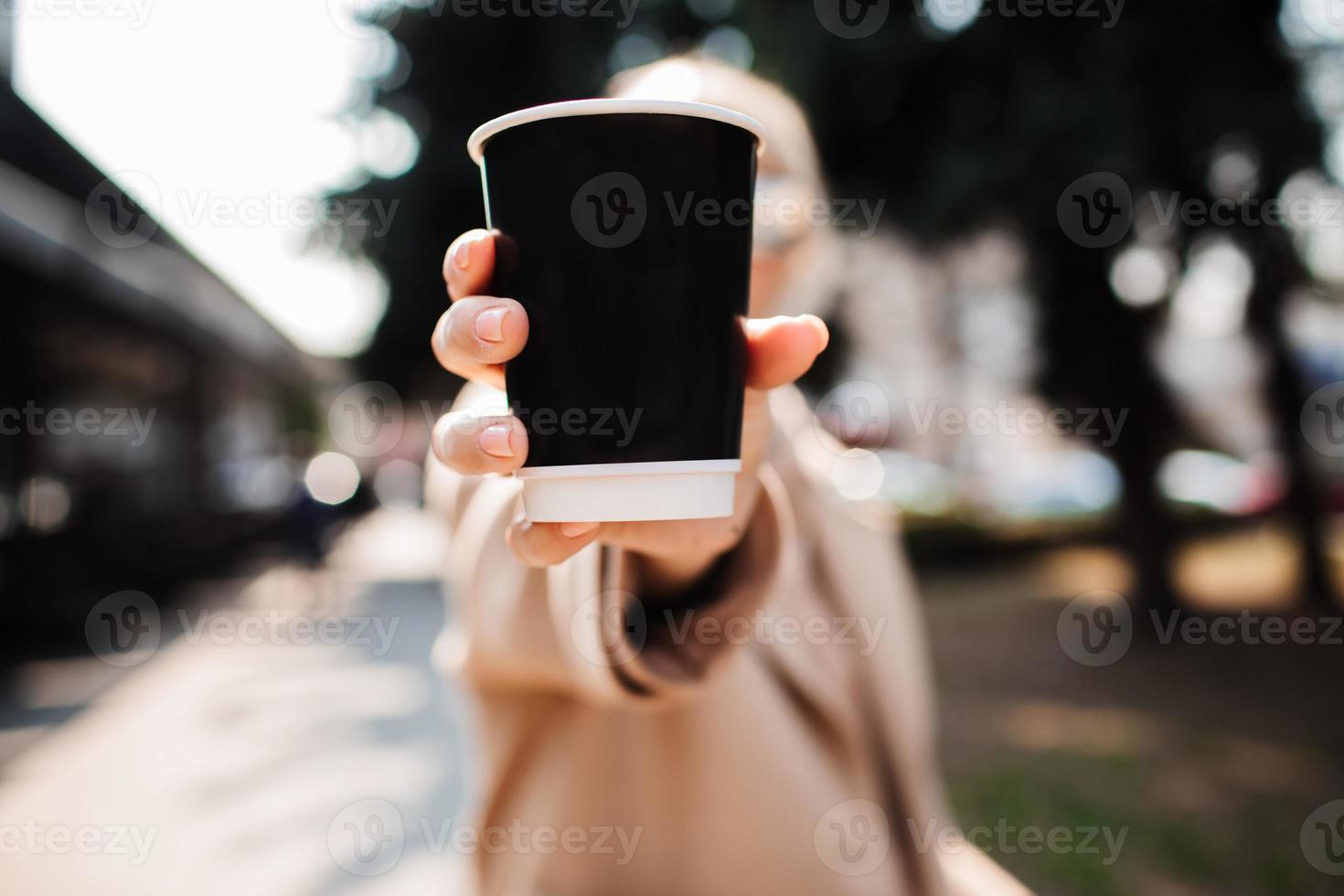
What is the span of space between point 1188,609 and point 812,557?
8049 mm

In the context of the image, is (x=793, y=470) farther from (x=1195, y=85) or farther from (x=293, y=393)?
(x=293, y=393)

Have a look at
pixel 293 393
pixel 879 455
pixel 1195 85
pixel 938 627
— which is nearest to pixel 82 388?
pixel 938 627

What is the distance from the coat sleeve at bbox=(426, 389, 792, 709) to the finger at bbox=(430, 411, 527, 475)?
291mm

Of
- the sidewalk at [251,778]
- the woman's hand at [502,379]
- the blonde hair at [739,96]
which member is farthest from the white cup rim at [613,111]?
the sidewalk at [251,778]

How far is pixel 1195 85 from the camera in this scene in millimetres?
5621

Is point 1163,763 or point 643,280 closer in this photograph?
point 643,280

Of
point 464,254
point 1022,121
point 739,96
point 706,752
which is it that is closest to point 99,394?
point 1022,121

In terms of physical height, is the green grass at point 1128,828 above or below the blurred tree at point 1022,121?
below

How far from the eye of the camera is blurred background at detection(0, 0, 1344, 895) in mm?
4711

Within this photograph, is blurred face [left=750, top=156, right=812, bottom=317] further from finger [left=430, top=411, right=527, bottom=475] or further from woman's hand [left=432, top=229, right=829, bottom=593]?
finger [left=430, top=411, right=527, bottom=475]

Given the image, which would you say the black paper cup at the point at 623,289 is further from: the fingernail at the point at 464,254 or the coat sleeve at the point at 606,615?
the coat sleeve at the point at 606,615

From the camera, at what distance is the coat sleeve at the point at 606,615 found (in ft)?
3.70

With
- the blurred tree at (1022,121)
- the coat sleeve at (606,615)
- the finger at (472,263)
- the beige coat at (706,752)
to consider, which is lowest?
the beige coat at (706,752)

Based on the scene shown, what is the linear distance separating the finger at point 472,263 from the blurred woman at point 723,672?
86 mm
